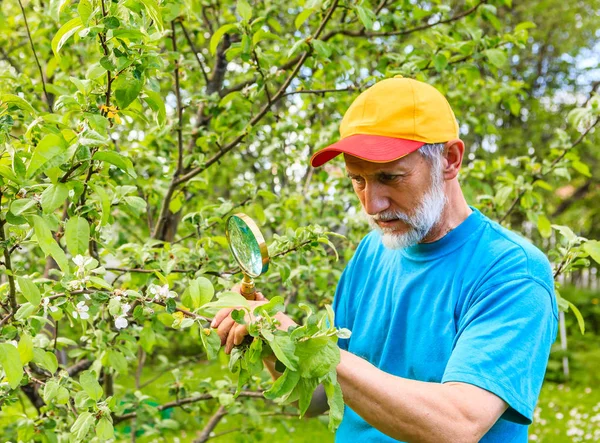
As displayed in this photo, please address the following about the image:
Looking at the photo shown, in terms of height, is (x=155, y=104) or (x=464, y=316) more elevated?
(x=155, y=104)

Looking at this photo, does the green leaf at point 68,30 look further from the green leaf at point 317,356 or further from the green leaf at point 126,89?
the green leaf at point 317,356

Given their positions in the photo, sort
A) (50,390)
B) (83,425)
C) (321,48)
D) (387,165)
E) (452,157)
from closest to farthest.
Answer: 1. (83,425)
2. (50,390)
3. (387,165)
4. (452,157)
5. (321,48)

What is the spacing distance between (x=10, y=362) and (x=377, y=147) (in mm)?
1098

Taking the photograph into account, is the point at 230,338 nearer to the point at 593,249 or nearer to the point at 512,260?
the point at 512,260

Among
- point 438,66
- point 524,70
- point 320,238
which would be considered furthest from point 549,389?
point 320,238

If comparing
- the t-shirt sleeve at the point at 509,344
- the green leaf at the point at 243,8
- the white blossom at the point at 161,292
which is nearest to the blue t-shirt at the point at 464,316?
the t-shirt sleeve at the point at 509,344

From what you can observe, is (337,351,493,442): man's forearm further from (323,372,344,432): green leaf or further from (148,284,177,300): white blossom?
(148,284,177,300): white blossom

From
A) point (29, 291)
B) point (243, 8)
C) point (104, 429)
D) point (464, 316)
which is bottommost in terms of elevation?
point (104, 429)

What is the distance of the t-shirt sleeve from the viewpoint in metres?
1.50

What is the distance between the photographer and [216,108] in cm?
308

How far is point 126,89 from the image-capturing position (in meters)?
1.63

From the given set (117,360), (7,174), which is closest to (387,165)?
(7,174)

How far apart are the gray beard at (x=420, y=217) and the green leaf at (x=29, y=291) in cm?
98

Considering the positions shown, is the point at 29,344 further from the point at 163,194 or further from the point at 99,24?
the point at 163,194
